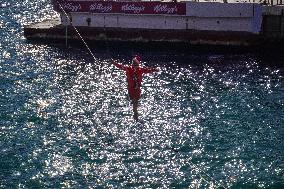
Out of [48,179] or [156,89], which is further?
[156,89]

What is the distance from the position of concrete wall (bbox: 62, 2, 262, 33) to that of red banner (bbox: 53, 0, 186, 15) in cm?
58

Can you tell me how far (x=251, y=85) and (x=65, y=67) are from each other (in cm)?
1923

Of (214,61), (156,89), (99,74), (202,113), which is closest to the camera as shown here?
(202,113)

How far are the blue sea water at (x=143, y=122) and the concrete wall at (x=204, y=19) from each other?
472cm

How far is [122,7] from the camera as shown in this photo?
64625mm

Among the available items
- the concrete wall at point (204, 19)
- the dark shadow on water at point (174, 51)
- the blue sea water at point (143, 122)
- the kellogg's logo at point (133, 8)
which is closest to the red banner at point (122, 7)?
the kellogg's logo at point (133, 8)

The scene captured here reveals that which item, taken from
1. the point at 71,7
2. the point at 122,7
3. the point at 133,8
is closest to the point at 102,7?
the point at 122,7

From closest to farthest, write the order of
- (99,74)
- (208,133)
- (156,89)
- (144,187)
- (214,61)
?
(144,187), (208,133), (156,89), (99,74), (214,61)

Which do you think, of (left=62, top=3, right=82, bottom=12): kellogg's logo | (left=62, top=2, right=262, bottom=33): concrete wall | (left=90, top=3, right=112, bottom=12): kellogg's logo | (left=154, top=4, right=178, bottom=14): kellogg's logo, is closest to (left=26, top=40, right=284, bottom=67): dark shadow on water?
(left=62, top=2, right=262, bottom=33): concrete wall

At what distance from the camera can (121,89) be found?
Result: 49.3 metres

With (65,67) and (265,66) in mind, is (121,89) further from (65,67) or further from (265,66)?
(265,66)

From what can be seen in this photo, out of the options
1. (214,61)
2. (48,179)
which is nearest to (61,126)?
(48,179)

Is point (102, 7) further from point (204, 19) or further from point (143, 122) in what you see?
point (143, 122)

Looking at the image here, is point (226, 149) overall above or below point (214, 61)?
below
